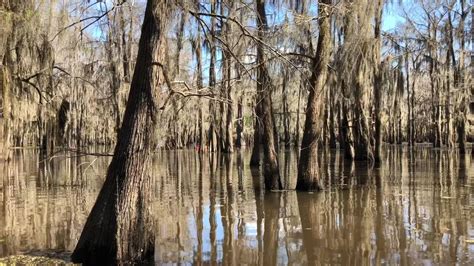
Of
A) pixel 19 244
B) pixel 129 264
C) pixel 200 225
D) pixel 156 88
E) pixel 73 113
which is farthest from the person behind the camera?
pixel 73 113

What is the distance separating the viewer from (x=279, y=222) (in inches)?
362

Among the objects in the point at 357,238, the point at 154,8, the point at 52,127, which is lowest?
the point at 357,238

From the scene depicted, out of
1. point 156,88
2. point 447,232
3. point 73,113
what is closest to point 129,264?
point 156,88

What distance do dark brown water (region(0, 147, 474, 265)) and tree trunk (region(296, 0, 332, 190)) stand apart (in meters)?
0.58

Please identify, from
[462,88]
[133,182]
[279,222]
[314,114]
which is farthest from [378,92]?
[133,182]

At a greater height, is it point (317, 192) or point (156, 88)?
point (156, 88)

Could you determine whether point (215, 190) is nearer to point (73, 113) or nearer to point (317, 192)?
point (317, 192)

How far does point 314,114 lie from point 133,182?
7.43 metres

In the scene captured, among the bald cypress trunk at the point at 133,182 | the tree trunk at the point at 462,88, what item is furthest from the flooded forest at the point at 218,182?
the tree trunk at the point at 462,88

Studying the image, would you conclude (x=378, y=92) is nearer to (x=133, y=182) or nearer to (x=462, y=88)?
(x=462, y=88)

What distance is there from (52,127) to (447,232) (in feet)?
46.5

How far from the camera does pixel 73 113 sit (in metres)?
47.0

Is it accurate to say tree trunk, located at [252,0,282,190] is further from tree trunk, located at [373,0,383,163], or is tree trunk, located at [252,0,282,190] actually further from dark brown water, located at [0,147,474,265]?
tree trunk, located at [373,0,383,163]

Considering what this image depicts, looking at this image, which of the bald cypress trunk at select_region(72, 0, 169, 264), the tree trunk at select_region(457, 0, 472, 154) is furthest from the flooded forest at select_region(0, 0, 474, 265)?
the tree trunk at select_region(457, 0, 472, 154)
